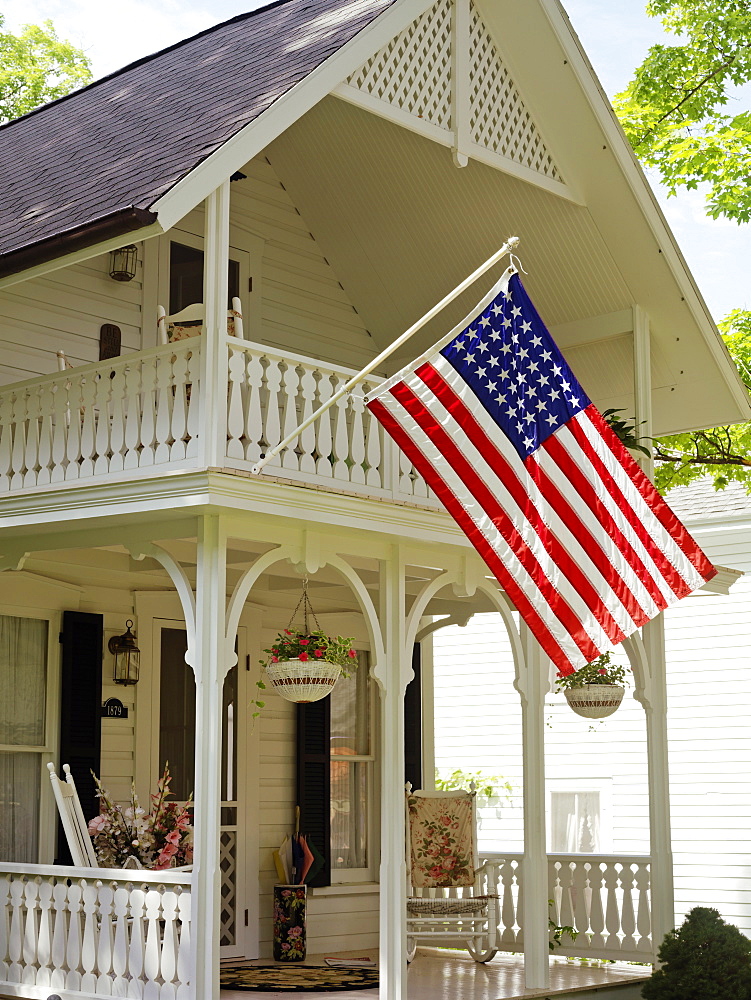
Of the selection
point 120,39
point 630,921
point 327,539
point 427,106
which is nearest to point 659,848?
point 630,921

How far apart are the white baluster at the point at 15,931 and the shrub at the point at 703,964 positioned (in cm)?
426

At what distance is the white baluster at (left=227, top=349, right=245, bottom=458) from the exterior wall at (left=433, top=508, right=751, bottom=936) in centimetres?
811

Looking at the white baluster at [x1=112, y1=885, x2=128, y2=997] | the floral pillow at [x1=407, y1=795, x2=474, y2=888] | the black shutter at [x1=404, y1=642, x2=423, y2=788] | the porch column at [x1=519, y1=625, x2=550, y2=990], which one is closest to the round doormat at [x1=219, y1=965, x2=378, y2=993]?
the floral pillow at [x1=407, y1=795, x2=474, y2=888]

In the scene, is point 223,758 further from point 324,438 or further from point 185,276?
point 185,276

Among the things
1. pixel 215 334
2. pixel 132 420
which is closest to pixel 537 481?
pixel 215 334

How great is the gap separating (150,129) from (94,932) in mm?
5114

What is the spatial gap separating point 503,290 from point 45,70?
1599 centimetres

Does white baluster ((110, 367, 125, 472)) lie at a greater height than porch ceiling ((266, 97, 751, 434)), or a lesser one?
lesser

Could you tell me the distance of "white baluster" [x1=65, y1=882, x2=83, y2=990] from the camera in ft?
26.3

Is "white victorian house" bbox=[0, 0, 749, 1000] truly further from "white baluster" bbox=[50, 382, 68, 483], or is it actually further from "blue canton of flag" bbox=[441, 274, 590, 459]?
"blue canton of flag" bbox=[441, 274, 590, 459]

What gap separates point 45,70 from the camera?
21281 mm

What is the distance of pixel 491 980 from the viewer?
1012 centimetres

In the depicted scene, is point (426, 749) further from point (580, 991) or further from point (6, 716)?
point (6, 716)

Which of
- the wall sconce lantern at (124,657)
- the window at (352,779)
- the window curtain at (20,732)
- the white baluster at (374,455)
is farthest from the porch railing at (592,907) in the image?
the white baluster at (374,455)
